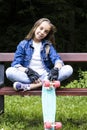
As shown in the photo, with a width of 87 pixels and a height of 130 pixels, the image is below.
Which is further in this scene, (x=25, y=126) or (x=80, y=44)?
(x=80, y=44)

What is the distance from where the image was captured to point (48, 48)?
237 inches

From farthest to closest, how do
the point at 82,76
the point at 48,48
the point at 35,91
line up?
the point at 82,76 → the point at 48,48 → the point at 35,91

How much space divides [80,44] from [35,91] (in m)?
9.54

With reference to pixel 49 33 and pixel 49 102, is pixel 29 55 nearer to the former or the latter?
pixel 49 33

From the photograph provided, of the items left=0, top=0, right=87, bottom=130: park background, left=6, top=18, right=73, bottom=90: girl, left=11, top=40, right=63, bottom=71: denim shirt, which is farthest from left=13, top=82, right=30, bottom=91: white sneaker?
left=0, top=0, right=87, bottom=130: park background

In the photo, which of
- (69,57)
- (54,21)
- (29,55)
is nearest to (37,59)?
(29,55)

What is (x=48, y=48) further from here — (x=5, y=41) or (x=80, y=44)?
(x=80, y=44)

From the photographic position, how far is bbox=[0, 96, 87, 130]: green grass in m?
5.82

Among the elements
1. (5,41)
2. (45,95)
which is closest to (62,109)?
(45,95)

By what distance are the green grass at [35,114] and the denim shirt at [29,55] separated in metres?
0.69

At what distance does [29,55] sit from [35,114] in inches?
36.4

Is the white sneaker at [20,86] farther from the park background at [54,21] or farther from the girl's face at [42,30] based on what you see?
the park background at [54,21]

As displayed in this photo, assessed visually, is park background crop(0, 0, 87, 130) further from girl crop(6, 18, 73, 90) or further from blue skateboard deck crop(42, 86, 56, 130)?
blue skateboard deck crop(42, 86, 56, 130)

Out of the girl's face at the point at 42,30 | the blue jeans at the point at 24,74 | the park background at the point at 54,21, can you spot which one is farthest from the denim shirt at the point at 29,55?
the park background at the point at 54,21
